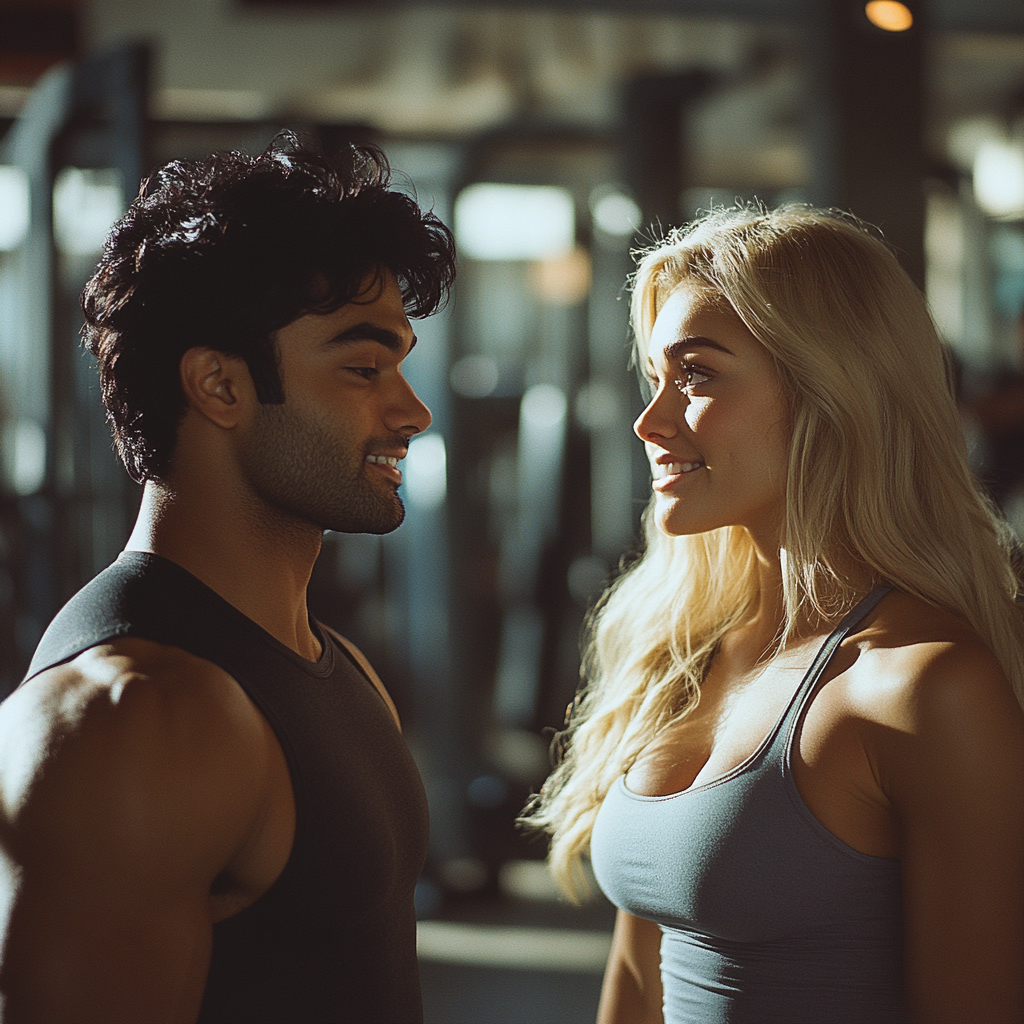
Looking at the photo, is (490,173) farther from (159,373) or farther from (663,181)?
(159,373)

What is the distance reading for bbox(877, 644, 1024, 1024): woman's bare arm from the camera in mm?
1130

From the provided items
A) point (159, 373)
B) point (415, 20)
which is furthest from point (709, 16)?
point (159, 373)

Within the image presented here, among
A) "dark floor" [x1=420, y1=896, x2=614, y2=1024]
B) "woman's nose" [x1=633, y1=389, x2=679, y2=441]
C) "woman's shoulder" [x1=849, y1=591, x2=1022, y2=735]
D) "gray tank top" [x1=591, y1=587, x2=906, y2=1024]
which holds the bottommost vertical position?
"dark floor" [x1=420, y1=896, x2=614, y2=1024]

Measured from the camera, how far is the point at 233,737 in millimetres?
1033

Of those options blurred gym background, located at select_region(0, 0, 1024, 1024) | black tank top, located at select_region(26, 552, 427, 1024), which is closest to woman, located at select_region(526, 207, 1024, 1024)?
black tank top, located at select_region(26, 552, 427, 1024)

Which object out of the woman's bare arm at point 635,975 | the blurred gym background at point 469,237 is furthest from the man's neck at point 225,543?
the blurred gym background at point 469,237

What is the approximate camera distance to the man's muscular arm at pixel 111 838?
0.93 meters

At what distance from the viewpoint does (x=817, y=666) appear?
50.1 inches

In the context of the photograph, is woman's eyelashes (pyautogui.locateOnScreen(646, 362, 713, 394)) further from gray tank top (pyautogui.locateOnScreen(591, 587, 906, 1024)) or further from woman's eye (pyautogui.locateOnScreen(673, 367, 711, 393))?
gray tank top (pyautogui.locateOnScreen(591, 587, 906, 1024))

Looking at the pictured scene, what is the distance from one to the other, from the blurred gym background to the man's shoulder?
5.44 feet

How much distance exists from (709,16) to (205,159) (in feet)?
8.61

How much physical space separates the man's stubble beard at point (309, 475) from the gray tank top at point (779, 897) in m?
0.49

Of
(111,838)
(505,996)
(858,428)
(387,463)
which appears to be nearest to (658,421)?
(858,428)

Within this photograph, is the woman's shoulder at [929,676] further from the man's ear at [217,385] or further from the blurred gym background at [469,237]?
the blurred gym background at [469,237]
